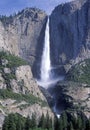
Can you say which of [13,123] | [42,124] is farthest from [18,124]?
[42,124]

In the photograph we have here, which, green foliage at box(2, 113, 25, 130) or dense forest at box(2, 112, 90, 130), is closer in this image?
green foliage at box(2, 113, 25, 130)

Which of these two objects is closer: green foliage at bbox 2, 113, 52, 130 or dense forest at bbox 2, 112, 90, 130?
green foliage at bbox 2, 113, 52, 130

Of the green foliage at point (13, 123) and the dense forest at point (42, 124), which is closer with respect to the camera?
the green foliage at point (13, 123)

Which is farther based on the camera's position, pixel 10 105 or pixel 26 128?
pixel 10 105

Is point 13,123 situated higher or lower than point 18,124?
higher

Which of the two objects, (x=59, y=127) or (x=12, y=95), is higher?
(x=12, y=95)

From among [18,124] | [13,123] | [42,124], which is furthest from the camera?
[42,124]

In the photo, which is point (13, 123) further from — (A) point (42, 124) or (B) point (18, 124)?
(A) point (42, 124)

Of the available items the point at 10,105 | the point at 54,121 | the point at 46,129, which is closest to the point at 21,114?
the point at 10,105

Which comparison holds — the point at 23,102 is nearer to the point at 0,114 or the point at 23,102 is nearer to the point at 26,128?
the point at 0,114

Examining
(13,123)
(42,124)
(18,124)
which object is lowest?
(18,124)

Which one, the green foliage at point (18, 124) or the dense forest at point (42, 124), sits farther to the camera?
the dense forest at point (42, 124)
